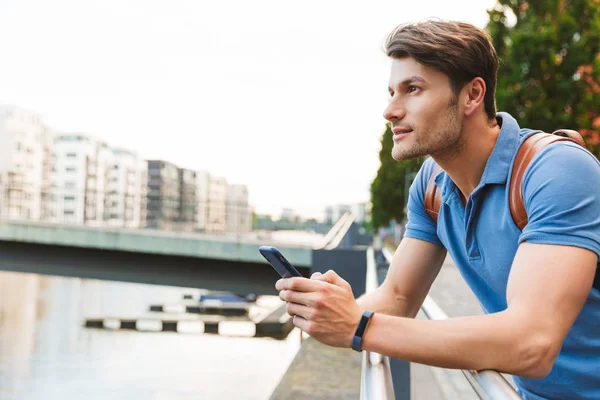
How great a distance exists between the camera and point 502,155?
1886 mm

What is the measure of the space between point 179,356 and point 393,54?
76305 mm

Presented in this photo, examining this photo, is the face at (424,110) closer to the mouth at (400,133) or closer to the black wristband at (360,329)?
the mouth at (400,133)

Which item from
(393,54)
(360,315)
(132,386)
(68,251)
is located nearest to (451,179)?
(393,54)

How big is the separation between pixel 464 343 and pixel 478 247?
0.38 metres

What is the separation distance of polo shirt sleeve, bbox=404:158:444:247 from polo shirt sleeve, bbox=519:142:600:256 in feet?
2.14

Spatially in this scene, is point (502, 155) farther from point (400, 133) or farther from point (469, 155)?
point (400, 133)

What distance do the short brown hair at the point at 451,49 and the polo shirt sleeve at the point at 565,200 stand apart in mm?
439

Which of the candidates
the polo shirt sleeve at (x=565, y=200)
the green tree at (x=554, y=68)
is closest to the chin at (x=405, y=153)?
the polo shirt sleeve at (x=565, y=200)

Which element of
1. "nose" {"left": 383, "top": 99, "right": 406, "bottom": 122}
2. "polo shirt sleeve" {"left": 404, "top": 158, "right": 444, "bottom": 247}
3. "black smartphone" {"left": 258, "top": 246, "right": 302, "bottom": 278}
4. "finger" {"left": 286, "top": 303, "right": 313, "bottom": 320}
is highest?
"nose" {"left": 383, "top": 99, "right": 406, "bottom": 122}

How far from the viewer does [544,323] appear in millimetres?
1555

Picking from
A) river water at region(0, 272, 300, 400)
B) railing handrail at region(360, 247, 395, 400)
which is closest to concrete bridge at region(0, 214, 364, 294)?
railing handrail at region(360, 247, 395, 400)

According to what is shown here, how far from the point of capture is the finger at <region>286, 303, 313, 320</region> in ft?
5.63

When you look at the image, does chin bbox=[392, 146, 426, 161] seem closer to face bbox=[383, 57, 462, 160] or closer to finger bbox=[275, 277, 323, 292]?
face bbox=[383, 57, 462, 160]

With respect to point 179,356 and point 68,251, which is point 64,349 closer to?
point 179,356
